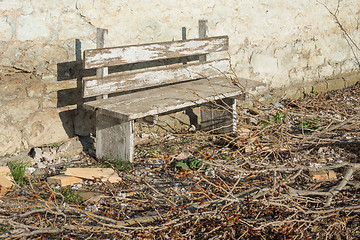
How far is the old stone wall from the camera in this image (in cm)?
409

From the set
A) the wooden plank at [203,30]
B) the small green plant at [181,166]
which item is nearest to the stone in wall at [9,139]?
the small green plant at [181,166]

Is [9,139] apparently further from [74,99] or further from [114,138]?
[114,138]

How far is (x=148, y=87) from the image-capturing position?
16.1ft

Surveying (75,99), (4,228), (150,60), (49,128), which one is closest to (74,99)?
(75,99)

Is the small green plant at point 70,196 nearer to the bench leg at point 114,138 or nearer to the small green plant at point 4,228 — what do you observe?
the small green plant at point 4,228

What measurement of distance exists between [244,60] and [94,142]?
2.06 m

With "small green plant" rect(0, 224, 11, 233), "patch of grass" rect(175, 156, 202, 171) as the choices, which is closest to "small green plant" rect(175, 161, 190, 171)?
"patch of grass" rect(175, 156, 202, 171)

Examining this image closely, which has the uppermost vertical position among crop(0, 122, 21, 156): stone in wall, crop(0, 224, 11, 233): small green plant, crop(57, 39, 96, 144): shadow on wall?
crop(57, 39, 96, 144): shadow on wall

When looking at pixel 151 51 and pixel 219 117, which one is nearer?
pixel 151 51

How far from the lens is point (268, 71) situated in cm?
591

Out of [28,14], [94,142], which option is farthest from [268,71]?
[28,14]

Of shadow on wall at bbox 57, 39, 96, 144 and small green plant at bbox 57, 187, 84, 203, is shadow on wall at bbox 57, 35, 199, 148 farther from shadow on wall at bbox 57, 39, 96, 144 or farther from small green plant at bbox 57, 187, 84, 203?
small green plant at bbox 57, 187, 84, 203

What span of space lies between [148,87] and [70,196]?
1689 mm

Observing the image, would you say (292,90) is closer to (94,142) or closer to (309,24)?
(309,24)
